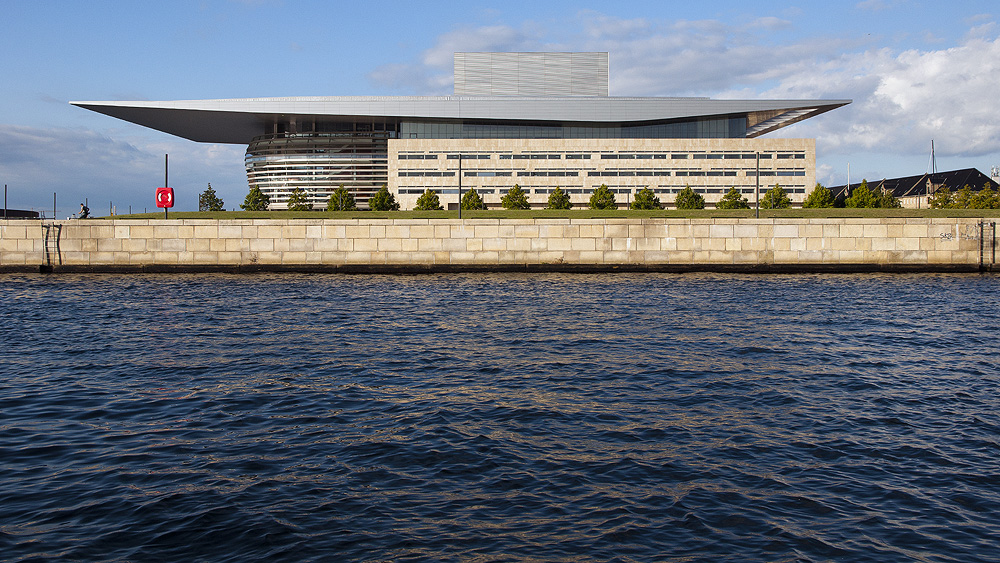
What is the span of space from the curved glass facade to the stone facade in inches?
357

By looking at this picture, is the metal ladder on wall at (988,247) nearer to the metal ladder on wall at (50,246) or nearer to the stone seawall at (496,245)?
the stone seawall at (496,245)

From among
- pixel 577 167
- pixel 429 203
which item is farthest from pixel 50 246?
pixel 577 167

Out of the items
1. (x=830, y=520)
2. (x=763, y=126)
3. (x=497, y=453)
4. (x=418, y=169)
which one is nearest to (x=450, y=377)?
(x=497, y=453)

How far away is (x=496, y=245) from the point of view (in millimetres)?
36906

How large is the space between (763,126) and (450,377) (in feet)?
344

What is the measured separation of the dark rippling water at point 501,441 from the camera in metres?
5.95

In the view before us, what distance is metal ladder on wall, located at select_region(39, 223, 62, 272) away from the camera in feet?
122

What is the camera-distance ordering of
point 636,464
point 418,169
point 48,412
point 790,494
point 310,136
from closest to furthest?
point 790,494
point 636,464
point 48,412
point 418,169
point 310,136

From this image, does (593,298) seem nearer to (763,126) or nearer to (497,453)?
(497,453)

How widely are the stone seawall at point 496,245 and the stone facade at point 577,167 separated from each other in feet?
178

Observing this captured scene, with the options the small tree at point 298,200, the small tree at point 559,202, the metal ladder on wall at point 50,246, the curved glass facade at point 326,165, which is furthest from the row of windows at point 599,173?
the metal ladder on wall at point 50,246

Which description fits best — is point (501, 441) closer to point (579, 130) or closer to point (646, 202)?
point (646, 202)

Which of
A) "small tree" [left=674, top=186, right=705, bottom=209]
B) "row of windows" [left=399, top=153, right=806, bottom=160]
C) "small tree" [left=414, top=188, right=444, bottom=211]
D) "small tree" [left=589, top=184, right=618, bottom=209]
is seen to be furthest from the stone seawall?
"row of windows" [left=399, top=153, right=806, bottom=160]

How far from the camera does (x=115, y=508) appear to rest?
21.4 feet
